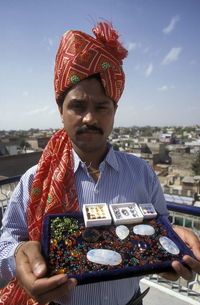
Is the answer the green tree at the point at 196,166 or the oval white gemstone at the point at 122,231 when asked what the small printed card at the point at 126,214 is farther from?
the green tree at the point at 196,166

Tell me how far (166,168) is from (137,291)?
3081 centimetres

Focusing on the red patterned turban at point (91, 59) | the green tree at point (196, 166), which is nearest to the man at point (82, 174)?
the red patterned turban at point (91, 59)

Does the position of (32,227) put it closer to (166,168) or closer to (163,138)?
(166,168)

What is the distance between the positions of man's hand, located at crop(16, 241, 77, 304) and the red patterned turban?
90 cm

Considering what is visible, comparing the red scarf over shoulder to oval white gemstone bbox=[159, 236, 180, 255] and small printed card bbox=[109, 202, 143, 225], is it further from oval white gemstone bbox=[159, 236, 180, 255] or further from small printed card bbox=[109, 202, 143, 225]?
oval white gemstone bbox=[159, 236, 180, 255]

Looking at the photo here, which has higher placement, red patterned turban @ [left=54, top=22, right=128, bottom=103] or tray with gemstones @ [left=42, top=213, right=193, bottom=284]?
red patterned turban @ [left=54, top=22, right=128, bottom=103]

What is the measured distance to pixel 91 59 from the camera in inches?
47.0

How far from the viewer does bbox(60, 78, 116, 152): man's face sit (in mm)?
1146

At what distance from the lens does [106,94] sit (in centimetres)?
119

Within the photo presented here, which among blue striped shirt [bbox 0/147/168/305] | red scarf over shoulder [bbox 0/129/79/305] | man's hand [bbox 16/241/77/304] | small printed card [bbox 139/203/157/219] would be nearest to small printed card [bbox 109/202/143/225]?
small printed card [bbox 139/203/157/219]

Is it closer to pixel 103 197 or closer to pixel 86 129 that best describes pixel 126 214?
pixel 103 197

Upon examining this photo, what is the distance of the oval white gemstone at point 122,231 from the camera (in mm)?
950

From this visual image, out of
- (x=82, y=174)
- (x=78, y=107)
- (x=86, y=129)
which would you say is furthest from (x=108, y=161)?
(x=78, y=107)

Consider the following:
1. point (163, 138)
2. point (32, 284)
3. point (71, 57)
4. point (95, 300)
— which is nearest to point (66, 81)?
point (71, 57)
